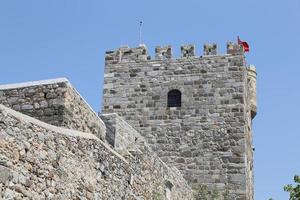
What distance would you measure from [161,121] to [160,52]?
300 cm

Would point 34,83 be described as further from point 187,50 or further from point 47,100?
point 187,50

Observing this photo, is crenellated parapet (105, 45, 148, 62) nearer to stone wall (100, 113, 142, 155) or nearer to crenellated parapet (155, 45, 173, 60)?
crenellated parapet (155, 45, 173, 60)

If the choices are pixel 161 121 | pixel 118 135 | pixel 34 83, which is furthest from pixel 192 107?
pixel 34 83

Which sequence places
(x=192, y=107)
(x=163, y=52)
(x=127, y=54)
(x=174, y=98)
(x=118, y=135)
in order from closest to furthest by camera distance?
(x=118, y=135) → (x=192, y=107) → (x=174, y=98) → (x=163, y=52) → (x=127, y=54)

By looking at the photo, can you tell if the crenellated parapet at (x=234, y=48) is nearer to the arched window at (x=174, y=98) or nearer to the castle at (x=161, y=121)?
the castle at (x=161, y=121)

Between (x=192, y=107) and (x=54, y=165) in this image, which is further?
(x=192, y=107)

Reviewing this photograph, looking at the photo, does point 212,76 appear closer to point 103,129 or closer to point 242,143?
point 242,143

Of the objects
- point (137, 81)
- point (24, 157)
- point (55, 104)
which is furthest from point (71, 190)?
point (137, 81)

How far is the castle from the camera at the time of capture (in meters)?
9.40


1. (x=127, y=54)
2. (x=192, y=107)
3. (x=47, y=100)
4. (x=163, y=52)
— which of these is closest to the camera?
(x=47, y=100)

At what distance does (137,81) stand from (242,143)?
15.8 ft

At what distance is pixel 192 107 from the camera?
2009cm

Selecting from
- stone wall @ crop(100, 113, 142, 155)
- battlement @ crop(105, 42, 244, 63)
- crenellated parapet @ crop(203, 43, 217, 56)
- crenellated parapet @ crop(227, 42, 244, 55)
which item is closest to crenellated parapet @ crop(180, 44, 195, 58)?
battlement @ crop(105, 42, 244, 63)

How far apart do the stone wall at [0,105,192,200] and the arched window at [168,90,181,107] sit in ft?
31.4
